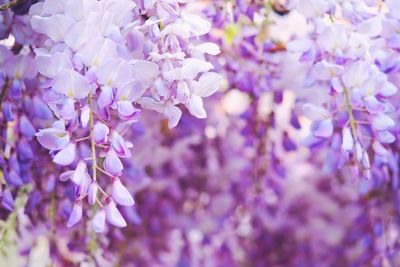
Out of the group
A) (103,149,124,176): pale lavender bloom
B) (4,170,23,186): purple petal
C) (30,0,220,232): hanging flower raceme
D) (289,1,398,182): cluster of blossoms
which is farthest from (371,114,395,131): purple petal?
(4,170,23,186): purple petal

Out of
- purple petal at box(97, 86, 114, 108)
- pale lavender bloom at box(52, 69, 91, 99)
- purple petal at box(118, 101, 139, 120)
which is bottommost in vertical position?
purple petal at box(118, 101, 139, 120)

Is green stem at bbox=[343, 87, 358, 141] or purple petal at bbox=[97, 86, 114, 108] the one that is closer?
purple petal at bbox=[97, 86, 114, 108]

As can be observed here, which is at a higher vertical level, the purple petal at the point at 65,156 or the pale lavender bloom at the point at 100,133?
the pale lavender bloom at the point at 100,133

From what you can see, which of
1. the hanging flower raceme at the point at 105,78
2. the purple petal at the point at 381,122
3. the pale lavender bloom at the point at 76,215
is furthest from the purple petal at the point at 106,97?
the purple petal at the point at 381,122

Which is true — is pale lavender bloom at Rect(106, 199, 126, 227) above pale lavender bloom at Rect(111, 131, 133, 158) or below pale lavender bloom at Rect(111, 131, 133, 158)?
below

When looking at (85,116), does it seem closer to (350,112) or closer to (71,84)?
(71,84)

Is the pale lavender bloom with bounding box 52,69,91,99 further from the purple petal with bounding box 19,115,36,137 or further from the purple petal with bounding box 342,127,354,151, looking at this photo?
the purple petal with bounding box 342,127,354,151

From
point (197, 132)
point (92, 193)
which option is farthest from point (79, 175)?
point (197, 132)

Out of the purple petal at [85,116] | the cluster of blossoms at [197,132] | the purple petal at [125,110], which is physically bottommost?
the cluster of blossoms at [197,132]

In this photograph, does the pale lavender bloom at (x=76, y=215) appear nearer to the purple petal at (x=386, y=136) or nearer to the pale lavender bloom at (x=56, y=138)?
the pale lavender bloom at (x=56, y=138)
